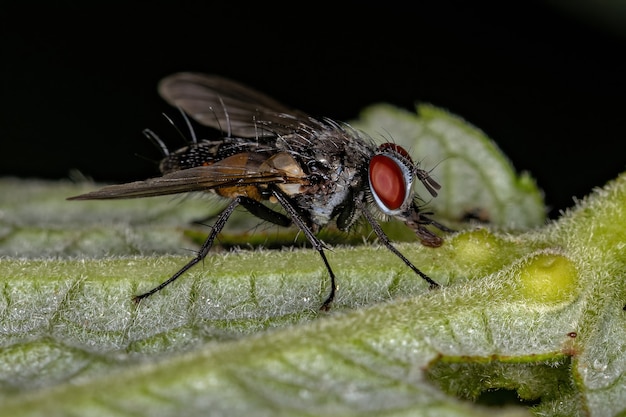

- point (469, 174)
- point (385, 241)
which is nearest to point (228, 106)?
point (469, 174)

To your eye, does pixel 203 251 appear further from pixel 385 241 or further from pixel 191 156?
pixel 191 156

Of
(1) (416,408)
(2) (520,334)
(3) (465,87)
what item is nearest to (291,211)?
(2) (520,334)

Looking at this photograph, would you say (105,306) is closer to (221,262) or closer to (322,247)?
(221,262)

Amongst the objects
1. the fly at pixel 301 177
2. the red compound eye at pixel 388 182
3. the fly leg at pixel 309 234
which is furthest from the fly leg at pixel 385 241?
the fly leg at pixel 309 234

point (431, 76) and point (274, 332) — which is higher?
point (431, 76)

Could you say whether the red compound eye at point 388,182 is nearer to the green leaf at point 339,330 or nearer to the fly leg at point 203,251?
the green leaf at point 339,330

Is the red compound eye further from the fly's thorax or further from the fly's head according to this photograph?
the fly's thorax
